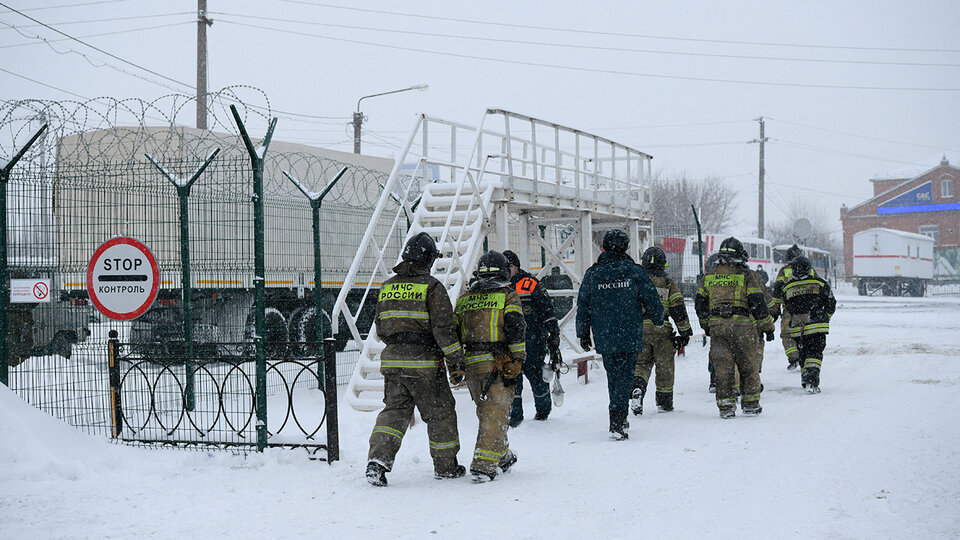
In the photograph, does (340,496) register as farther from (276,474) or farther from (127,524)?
(127,524)

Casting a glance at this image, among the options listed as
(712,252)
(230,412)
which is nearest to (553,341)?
(230,412)

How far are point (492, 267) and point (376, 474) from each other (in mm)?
1810

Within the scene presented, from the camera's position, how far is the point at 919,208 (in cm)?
6550

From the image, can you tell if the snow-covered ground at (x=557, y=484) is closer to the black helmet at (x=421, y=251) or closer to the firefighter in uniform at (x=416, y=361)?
the firefighter in uniform at (x=416, y=361)

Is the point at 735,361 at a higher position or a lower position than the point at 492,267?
lower

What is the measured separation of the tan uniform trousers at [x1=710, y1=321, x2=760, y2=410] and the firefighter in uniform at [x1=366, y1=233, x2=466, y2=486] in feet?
12.4

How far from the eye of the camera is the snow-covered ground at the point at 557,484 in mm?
5148

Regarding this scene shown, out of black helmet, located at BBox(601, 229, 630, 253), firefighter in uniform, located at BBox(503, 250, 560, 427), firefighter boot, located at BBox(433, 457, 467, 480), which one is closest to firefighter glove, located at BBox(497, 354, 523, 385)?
firefighter boot, located at BBox(433, 457, 467, 480)

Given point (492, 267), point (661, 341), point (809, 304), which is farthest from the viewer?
point (809, 304)

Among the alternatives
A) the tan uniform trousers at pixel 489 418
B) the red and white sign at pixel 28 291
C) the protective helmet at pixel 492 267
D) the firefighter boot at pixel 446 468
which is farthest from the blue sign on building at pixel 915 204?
the firefighter boot at pixel 446 468

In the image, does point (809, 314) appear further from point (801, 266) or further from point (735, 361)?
point (735, 361)

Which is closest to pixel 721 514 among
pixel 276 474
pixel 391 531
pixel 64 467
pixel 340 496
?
pixel 391 531

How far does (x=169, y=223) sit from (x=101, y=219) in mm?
960

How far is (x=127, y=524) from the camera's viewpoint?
17.6 ft
